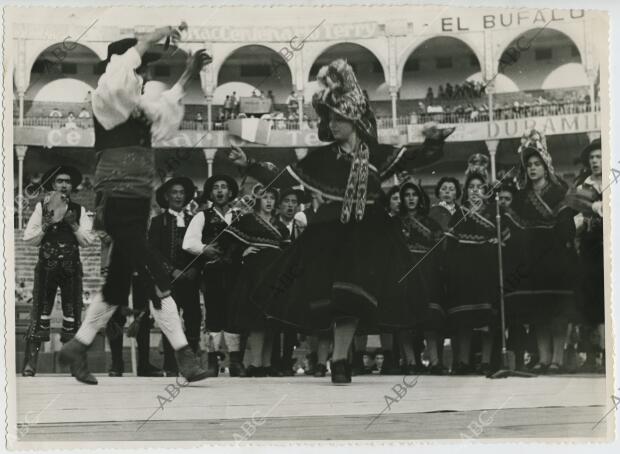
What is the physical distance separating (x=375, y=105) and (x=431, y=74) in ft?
1.84

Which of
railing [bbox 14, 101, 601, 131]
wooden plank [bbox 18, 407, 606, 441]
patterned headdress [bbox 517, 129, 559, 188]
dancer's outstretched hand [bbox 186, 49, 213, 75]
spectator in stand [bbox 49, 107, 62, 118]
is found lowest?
wooden plank [bbox 18, 407, 606, 441]

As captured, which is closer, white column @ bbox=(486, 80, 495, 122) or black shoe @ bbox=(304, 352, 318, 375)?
black shoe @ bbox=(304, 352, 318, 375)

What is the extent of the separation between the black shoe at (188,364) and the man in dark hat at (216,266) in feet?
0.56

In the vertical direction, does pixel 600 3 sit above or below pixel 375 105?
above

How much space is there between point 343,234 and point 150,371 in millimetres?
2017

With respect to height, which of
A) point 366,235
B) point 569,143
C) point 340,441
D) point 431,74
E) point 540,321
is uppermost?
point 431,74

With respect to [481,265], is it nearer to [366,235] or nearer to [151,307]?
[366,235]

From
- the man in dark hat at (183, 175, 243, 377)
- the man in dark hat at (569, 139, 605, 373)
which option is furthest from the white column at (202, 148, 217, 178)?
the man in dark hat at (569, 139, 605, 373)

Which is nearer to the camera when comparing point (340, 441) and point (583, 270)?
point (340, 441)

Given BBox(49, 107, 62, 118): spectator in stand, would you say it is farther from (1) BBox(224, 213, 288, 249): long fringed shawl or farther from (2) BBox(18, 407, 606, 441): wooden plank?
(2) BBox(18, 407, 606, 441): wooden plank

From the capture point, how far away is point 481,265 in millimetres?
9508

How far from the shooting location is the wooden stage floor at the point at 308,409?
8.92m

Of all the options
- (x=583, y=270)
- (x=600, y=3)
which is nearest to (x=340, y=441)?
(x=583, y=270)

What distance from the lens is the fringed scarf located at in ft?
30.6
